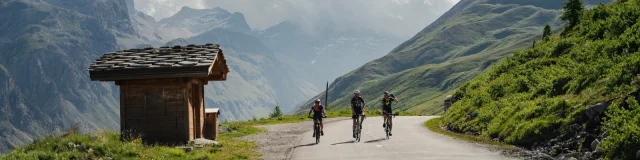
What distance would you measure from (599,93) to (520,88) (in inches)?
471

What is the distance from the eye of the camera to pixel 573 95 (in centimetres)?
2636

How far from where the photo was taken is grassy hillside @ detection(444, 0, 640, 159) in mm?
19594

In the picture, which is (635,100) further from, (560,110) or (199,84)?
(199,84)

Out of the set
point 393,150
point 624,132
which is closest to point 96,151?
point 393,150

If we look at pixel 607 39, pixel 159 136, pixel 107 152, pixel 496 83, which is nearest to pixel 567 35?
pixel 496 83

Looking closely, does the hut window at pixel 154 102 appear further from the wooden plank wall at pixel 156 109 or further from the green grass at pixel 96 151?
the green grass at pixel 96 151

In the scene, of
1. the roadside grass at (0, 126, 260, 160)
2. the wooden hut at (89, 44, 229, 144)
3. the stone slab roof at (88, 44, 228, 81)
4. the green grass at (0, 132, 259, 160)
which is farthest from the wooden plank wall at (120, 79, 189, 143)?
the green grass at (0, 132, 259, 160)

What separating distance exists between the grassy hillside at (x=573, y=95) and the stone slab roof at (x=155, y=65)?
12.9m

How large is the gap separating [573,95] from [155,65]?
17.4m

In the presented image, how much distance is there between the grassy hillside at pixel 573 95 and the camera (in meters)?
19.6

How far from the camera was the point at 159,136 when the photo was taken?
83.6ft

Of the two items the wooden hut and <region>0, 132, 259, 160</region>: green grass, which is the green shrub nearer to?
<region>0, 132, 259, 160</region>: green grass

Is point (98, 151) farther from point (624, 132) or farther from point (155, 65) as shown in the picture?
point (624, 132)

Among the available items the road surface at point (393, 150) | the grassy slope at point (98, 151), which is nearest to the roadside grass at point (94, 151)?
the grassy slope at point (98, 151)
